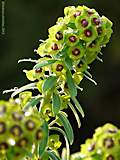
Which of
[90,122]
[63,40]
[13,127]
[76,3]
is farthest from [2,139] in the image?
[90,122]

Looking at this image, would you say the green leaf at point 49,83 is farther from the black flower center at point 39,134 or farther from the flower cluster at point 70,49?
the black flower center at point 39,134

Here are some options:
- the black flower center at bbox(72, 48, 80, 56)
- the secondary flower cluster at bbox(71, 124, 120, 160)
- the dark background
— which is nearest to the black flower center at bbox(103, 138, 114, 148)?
the secondary flower cluster at bbox(71, 124, 120, 160)

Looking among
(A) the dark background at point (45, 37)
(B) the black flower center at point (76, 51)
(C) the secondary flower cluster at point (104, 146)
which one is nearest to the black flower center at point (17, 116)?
(C) the secondary flower cluster at point (104, 146)

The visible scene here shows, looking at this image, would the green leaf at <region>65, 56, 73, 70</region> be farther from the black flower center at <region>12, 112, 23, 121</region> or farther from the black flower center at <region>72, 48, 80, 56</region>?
the black flower center at <region>12, 112, 23, 121</region>

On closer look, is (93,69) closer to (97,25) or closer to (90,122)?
(90,122)

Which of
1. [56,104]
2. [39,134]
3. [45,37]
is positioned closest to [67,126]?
[56,104]

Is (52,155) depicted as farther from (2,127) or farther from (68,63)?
(2,127)
